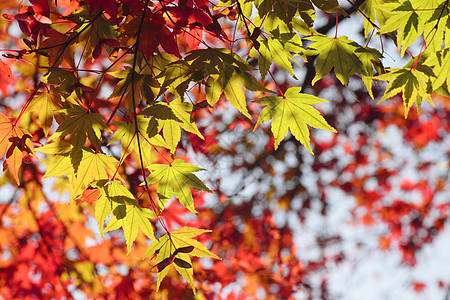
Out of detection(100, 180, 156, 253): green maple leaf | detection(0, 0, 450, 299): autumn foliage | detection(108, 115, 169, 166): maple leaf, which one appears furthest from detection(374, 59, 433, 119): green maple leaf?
detection(100, 180, 156, 253): green maple leaf

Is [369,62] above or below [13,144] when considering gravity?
above

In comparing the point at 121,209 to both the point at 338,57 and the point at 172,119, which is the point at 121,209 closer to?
the point at 172,119

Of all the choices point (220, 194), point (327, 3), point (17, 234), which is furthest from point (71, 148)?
point (220, 194)

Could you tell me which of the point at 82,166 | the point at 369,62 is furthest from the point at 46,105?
the point at 369,62

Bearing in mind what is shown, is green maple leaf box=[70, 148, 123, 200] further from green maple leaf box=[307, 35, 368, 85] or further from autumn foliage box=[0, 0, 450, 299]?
green maple leaf box=[307, 35, 368, 85]

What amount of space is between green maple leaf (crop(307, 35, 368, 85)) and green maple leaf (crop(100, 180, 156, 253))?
2.23 feet

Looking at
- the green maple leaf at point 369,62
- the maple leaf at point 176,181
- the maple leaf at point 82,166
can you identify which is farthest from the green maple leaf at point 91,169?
the green maple leaf at point 369,62

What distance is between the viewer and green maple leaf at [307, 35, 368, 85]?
1.12m

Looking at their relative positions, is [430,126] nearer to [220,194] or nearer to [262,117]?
[220,194]

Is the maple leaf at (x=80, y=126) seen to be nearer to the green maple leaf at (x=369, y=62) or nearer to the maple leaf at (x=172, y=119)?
the maple leaf at (x=172, y=119)

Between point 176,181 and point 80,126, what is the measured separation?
336 mm

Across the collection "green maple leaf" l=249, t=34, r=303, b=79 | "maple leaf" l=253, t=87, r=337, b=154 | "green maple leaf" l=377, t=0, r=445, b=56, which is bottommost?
"maple leaf" l=253, t=87, r=337, b=154

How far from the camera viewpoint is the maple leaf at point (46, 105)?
1219 mm

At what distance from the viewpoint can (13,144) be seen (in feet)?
3.63
